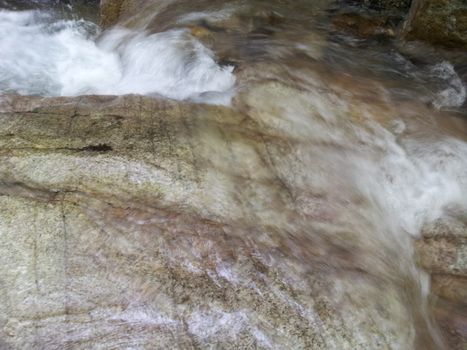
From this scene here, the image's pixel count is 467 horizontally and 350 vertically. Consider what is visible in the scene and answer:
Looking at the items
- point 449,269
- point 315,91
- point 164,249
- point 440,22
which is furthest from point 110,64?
point 449,269

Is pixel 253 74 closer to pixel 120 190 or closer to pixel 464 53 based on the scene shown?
pixel 120 190

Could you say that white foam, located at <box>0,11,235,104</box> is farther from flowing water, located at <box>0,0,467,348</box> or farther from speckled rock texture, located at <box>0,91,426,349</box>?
speckled rock texture, located at <box>0,91,426,349</box>

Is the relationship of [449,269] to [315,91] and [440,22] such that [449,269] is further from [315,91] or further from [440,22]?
[440,22]

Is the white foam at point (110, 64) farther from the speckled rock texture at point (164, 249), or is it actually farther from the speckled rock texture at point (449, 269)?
the speckled rock texture at point (449, 269)

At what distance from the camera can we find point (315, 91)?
5590mm

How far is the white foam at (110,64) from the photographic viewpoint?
18.6ft

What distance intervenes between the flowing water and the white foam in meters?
0.03

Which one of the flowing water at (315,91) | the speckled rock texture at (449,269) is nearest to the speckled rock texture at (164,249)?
the flowing water at (315,91)

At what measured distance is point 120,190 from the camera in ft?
11.6

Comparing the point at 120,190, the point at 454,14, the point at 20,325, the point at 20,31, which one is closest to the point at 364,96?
the point at 454,14

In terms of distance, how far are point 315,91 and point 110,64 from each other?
10.5ft

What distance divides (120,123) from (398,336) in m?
2.83

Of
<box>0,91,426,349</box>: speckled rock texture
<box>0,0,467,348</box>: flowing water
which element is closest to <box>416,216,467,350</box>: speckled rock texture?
<box>0,0,467,348</box>: flowing water

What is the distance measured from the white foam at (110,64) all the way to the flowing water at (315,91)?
3 cm
